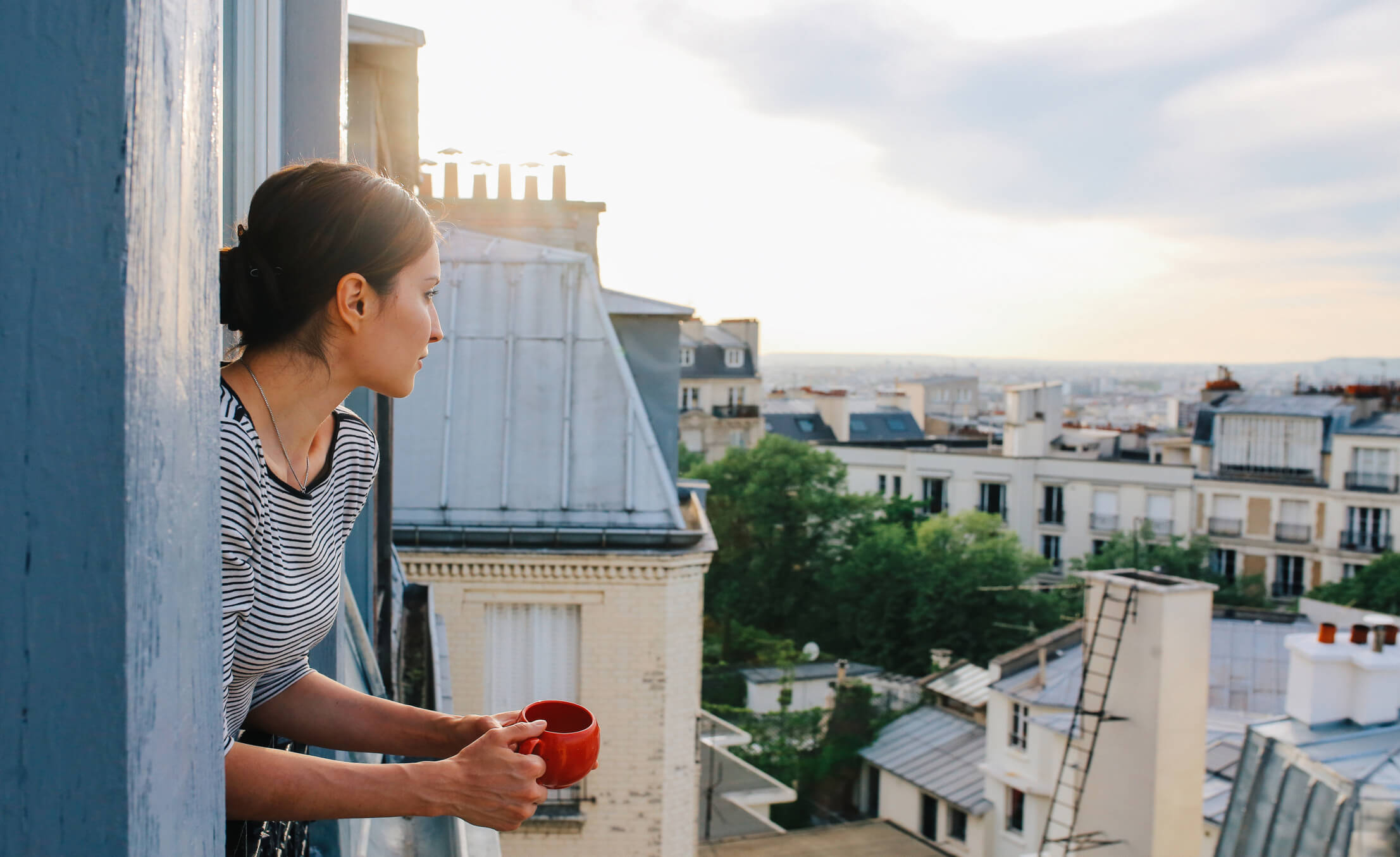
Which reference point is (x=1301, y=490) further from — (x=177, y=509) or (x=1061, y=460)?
(x=177, y=509)

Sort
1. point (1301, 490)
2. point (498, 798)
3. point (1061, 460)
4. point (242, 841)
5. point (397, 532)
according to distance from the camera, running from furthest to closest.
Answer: point (1061, 460) → point (1301, 490) → point (397, 532) → point (242, 841) → point (498, 798)

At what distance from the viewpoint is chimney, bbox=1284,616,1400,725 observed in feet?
22.9

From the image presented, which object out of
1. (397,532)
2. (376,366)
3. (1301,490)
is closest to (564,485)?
(397,532)

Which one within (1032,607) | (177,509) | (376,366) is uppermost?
(376,366)

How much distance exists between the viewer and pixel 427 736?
1648mm

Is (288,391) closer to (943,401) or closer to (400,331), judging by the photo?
(400,331)

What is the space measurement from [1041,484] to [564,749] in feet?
149

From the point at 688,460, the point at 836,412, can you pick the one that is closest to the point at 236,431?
the point at 688,460

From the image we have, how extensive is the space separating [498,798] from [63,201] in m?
0.93

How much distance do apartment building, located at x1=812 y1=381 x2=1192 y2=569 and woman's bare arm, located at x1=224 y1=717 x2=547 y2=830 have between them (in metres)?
42.4

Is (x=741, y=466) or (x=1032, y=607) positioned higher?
(x=741, y=466)

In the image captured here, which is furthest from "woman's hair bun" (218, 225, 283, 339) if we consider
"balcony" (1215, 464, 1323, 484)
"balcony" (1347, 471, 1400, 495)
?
"balcony" (1215, 464, 1323, 484)

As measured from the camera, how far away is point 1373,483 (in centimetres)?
3819

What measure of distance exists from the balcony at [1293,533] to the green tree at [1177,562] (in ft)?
7.64
